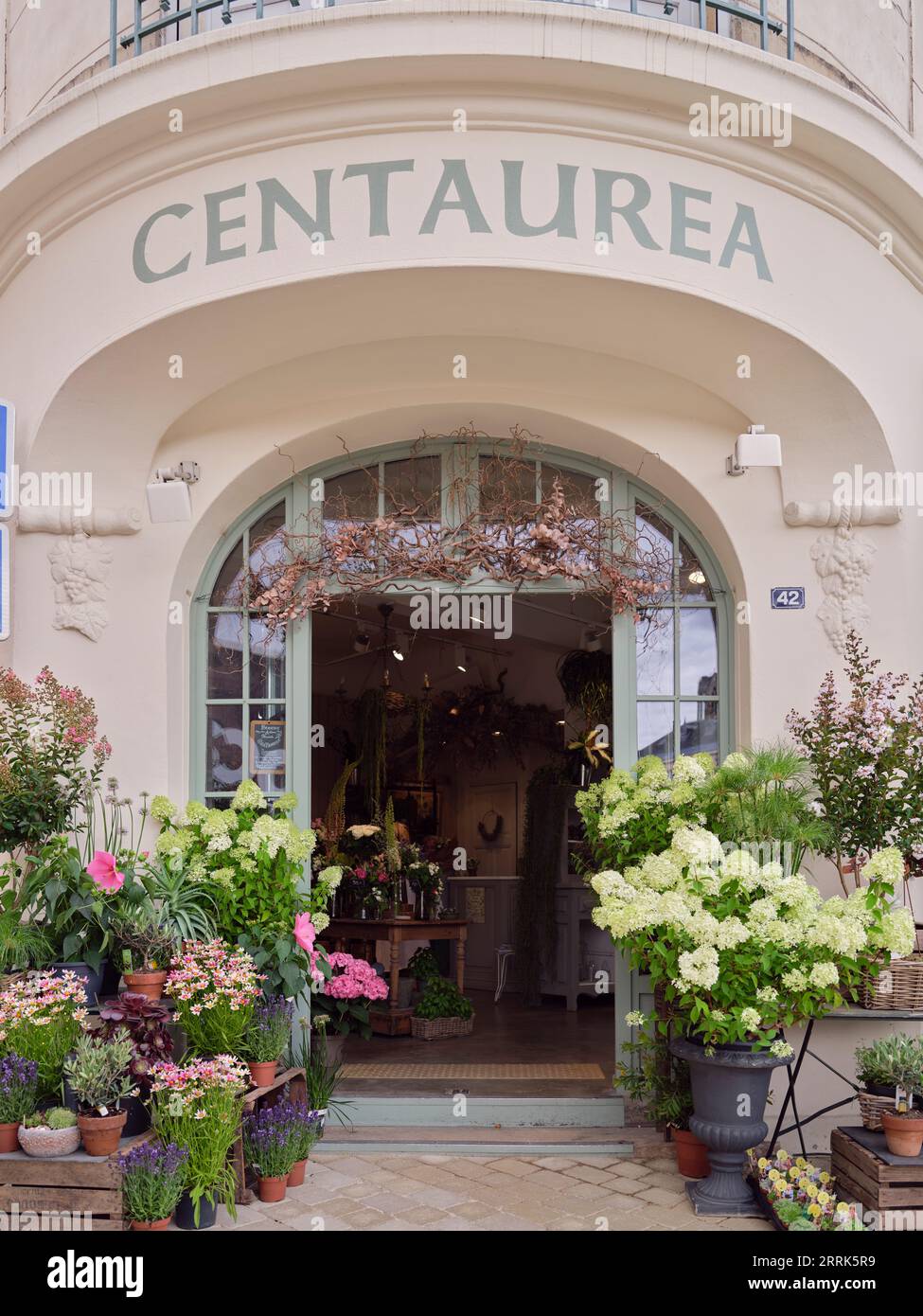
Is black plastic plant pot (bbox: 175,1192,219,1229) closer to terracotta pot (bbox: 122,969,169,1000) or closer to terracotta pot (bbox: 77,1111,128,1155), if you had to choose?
terracotta pot (bbox: 77,1111,128,1155)

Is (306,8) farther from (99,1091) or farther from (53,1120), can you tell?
(53,1120)

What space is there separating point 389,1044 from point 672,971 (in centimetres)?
372

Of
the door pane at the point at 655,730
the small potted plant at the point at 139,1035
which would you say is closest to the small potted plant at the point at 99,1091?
the small potted plant at the point at 139,1035

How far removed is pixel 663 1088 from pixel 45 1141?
294 centimetres

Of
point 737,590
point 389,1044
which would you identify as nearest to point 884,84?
point 737,590

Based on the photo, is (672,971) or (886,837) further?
(886,837)

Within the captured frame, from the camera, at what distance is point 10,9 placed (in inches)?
294

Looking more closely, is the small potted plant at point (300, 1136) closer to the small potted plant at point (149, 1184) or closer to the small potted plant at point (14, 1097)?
the small potted plant at point (149, 1184)

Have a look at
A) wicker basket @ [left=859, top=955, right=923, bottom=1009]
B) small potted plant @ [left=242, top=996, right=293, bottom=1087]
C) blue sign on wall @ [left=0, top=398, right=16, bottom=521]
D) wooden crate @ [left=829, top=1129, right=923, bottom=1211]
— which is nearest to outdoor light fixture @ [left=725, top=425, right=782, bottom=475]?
wicker basket @ [left=859, top=955, right=923, bottom=1009]

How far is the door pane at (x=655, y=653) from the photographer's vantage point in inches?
263

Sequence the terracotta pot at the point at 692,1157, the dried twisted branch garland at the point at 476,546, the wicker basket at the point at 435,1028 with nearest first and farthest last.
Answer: the terracotta pot at the point at 692,1157
the dried twisted branch garland at the point at 476,546
the wicker basket at the point at 435,1028
